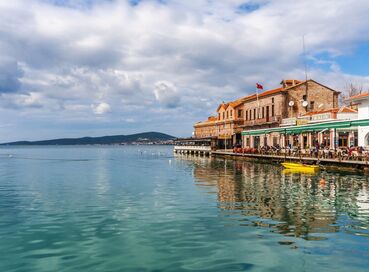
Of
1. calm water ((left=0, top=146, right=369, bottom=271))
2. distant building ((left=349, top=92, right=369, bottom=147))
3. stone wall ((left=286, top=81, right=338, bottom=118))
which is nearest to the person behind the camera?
calm water ((left=0, top=146, right=369, bottom=271))

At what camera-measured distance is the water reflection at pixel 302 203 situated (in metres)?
15.8

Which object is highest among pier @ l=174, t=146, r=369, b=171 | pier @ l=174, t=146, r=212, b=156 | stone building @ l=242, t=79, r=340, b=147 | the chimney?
the chimney

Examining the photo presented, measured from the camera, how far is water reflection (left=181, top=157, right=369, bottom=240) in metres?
15.8

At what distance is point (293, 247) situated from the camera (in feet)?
42.1

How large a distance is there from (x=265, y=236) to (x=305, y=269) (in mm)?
3336

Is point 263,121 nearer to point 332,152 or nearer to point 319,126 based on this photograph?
point 319,126

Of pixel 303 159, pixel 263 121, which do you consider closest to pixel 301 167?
pixel 303 159

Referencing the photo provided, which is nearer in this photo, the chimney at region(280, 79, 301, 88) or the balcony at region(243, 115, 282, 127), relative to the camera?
the balcony at region(243, 115, 282, 127)

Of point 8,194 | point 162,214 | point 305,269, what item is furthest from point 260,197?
point 8,194

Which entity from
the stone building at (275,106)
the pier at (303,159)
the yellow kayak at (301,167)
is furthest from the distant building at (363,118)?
the stone building at (275,106)

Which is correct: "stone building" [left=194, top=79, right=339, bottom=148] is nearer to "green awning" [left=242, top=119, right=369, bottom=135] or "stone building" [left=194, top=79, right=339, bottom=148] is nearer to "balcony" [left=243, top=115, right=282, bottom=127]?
"balcony" [left=243, top=115, right=282, bottom=127]

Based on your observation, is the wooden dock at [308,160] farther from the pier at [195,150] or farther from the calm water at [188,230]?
the pier at [195,150]

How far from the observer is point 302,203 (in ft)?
70.2

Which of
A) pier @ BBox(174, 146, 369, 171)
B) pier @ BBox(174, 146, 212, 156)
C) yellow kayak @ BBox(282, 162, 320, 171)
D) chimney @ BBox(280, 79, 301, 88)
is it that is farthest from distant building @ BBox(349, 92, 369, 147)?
pier @ BBox(174, 146, 212, 156)
